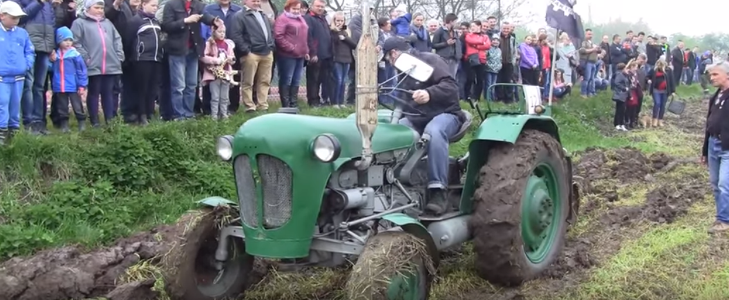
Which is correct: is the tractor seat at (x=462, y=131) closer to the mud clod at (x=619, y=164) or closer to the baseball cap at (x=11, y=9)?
the mud clod at (x=619, y=164)

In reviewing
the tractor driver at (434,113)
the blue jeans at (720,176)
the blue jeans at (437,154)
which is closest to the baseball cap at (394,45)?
the tractor driver at (434,113)

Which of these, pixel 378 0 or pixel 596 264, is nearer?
pixel 596 264

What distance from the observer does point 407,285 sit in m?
4.79

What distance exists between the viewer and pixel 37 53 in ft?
27.7

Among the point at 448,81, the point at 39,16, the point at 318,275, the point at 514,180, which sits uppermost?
Answer: the point at 39,16

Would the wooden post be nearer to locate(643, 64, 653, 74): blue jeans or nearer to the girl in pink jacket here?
the girl in pink jacket

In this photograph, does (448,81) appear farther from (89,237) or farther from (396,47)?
(89,237)

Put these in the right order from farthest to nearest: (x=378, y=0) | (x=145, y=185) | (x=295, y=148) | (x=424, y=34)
Answer: (x=378, y=0) → (x=424, y=34) → (x=145, y=185) → (x=295, y=148)

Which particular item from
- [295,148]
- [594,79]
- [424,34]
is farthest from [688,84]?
[295,148]

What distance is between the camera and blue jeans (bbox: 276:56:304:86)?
1115cm

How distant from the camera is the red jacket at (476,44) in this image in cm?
1509

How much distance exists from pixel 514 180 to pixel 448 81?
93cm

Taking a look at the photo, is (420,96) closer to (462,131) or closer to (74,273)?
(462,131)

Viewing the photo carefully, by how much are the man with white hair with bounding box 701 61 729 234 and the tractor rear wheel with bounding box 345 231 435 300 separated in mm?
3333
